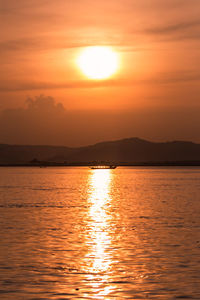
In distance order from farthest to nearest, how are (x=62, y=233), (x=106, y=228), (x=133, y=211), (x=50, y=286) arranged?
(x=133, y=211) < (x=106, y=228) < (x=62, y=233) < (x=50, y=286)

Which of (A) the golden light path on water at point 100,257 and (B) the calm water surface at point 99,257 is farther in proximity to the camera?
(A) the golden light path on water at point 100,257

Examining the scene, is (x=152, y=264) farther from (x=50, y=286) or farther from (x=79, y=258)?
(x=50, y=286)

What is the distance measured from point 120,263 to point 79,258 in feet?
7.59

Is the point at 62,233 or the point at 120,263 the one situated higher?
the point at 62,233

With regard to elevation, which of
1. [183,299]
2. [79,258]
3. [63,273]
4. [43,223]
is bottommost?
[183,299]

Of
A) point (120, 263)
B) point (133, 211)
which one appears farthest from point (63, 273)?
point (133, 211)

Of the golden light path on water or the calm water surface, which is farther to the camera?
the golden light path on water

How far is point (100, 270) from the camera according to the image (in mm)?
22703

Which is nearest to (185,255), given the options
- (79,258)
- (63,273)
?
(79,258)

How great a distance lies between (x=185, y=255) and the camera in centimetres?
2644

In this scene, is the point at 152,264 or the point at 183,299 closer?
the point at 183,299

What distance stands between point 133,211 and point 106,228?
611 inches

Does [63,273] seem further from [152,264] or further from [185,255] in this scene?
[185,255]

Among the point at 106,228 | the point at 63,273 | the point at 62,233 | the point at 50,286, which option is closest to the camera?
the point at 50,286
